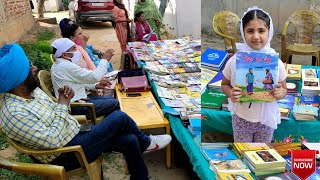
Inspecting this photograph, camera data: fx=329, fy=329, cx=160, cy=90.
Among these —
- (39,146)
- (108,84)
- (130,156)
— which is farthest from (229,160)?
(108,84)

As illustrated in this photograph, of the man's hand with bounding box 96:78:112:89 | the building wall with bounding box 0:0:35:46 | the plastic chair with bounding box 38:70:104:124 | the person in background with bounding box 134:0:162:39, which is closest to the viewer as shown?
the plastic chair with bounding box 38:70:104:124

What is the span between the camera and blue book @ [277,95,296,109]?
2.09m

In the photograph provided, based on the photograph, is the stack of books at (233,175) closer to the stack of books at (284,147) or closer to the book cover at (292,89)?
the stack of books at (284,147)

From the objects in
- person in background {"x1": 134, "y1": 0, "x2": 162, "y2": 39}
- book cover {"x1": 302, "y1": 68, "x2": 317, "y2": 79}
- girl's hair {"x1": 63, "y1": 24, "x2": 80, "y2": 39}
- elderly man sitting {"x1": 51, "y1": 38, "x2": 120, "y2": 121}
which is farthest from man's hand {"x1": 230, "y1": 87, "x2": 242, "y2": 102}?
person in background {"x1": 134, "y1": 0, "x2": 162, "y2": 39}

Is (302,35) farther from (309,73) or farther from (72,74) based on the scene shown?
(72,74)

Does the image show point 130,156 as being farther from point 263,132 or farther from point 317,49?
point 317,49

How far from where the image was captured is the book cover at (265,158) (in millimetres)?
1691

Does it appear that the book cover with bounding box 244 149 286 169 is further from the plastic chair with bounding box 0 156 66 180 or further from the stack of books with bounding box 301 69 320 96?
the plastic chair with bounding box 0 156 66 180

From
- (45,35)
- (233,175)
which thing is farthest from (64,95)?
(45,35)

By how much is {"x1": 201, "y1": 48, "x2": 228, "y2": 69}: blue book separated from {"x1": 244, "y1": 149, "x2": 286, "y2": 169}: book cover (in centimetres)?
50

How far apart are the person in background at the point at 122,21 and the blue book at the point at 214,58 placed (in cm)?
414

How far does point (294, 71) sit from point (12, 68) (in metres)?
1.80

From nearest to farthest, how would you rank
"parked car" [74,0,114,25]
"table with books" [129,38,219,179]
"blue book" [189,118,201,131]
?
"table with books" [129,38,219,179]
"blue book" [189,118,201,131]
"parked car" [74,0,114,25]

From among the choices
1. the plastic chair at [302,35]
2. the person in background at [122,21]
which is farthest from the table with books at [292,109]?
the person in background at [122,21]
